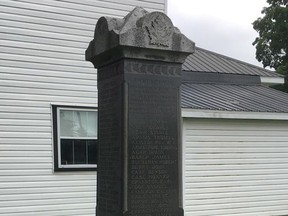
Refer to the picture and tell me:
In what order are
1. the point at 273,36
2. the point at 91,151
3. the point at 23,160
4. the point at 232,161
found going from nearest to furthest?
the point at 23,160
the point at 91,151
the point at 232,161
the point at 273,36

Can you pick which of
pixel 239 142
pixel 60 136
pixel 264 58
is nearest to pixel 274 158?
pixel 239 142

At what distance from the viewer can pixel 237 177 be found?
12375 mm

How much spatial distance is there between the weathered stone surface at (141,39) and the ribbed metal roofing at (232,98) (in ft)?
18.9

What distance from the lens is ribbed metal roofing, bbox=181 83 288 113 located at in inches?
470

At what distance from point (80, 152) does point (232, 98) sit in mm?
4490

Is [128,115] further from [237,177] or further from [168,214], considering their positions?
[237,177]

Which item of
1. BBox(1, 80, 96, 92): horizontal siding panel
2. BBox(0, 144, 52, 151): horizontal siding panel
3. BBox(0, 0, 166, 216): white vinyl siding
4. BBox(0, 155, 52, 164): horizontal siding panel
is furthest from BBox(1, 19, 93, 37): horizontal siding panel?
BBox(0, 155, 52, 164): horizontal siding panel

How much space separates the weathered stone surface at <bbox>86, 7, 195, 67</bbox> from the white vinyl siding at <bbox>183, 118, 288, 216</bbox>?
6.22 m

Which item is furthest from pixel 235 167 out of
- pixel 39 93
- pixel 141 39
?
pixel 141 39

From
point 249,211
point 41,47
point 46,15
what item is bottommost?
point 249,211

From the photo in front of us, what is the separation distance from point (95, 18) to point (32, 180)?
3522 mm

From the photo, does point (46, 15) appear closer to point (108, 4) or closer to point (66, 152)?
point (108, 4)

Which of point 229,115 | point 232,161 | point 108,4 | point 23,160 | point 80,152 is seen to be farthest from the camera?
point 232,161

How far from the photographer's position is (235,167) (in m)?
12.4
